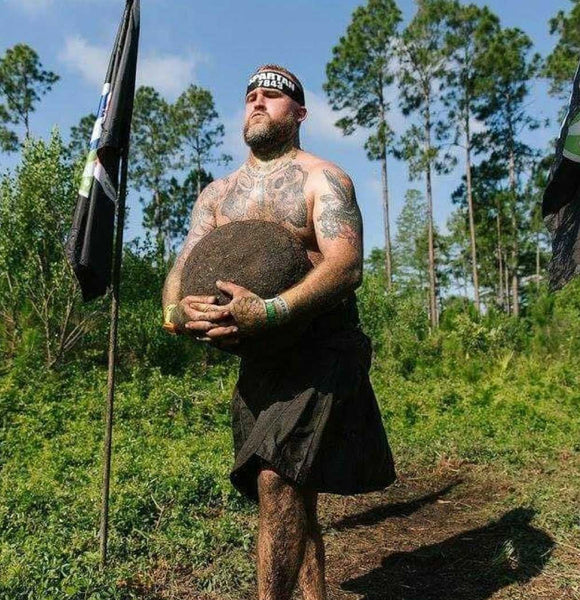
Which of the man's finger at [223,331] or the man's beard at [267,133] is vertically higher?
the man's beard at [267,133]

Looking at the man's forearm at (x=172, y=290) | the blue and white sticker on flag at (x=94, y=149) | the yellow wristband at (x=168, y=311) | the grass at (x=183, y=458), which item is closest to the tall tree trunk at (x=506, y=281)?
the grass at (x=183, y=458)

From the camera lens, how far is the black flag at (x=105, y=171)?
136 inches

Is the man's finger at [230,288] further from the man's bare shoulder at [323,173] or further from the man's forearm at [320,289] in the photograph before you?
the man's bare shoulder at [323,173]

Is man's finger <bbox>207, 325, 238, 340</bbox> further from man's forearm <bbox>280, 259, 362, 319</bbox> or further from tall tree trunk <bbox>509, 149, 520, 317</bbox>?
tall tree trunk <bbox>509, 149, 520, 317</bbox>

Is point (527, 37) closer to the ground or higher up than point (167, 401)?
higher up

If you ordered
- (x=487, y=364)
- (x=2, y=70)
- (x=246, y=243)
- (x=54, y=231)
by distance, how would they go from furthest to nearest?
(x=2, y=70)
(x=487, y=364)
(x=54, y=231)
(x=246, y=243)

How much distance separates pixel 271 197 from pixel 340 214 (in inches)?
12.4

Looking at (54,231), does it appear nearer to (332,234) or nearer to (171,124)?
(332,234)

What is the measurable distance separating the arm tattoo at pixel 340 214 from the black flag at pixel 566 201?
4.34 ft

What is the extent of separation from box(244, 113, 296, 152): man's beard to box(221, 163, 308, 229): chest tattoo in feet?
0.36

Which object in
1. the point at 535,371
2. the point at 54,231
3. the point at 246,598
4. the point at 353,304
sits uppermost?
the point at 54,231

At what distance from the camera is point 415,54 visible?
25156 millimetres

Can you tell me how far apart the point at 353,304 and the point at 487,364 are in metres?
10.6

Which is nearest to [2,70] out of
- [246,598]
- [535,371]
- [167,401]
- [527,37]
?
[527,37]
